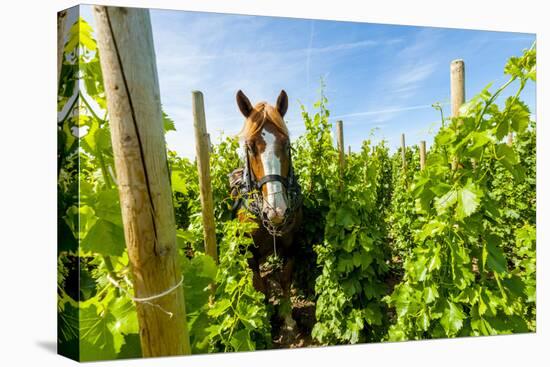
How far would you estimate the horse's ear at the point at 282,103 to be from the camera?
2.80m

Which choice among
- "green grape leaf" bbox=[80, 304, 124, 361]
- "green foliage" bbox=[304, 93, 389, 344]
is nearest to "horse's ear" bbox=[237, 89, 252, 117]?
"green foliage" bbox=[304, 93, 389, 344]

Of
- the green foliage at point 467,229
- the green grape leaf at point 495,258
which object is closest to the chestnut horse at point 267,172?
the green foliage at point 467,229

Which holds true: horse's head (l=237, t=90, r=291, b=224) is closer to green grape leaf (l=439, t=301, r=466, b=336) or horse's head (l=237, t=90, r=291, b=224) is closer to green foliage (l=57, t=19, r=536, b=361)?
green foliage (l=57, t=19, r=536, b=361)

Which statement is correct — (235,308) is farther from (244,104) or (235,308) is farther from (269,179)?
(244,104)

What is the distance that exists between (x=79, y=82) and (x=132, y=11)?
0.74 meters

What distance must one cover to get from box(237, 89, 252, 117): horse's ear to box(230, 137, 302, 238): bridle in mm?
294

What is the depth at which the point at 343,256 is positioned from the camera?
3174mm

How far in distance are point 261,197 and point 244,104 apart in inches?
26.2

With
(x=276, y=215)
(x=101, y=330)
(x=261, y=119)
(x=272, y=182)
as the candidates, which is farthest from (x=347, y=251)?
(x=101, y=330)

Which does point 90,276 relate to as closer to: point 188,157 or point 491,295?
point 188,157

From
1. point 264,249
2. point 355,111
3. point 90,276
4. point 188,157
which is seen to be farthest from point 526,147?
point 90,276

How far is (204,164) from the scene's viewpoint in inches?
106

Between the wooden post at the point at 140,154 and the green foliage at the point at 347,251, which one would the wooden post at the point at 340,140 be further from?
the wooden post at the point at 140,154

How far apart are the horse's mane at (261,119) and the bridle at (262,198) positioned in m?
0.15
